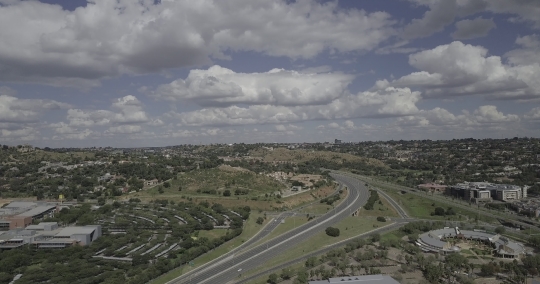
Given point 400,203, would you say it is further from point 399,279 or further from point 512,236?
point 399,279

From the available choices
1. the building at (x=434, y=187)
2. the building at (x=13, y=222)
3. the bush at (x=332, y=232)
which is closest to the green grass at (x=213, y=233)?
the bush at (x=332, y=232)

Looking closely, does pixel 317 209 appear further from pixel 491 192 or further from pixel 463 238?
pixel 491 192

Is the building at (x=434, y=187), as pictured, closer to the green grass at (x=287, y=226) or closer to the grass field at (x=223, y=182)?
the grass field at (x=223, y=182)

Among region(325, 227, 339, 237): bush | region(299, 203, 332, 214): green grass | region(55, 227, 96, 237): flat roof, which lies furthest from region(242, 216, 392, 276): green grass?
region(55, 227, 96, 237): flat roof

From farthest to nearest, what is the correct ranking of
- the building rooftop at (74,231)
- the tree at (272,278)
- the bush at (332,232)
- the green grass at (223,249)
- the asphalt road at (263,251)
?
the bush at (332,232)
the building rooftop at (74,231)
the green grass at (223,249)
the asphalt road at (263,251)
the tree at (272,278)

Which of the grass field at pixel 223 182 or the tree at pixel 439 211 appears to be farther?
the grass field at pixel 223 182

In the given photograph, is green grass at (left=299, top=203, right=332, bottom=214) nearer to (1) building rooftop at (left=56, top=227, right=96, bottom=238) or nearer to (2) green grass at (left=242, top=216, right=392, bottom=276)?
(2) green grass at (left=242, top=216, right=392, bottom=276)

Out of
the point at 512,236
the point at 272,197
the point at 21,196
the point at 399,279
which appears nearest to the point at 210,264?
the point at 399,279
